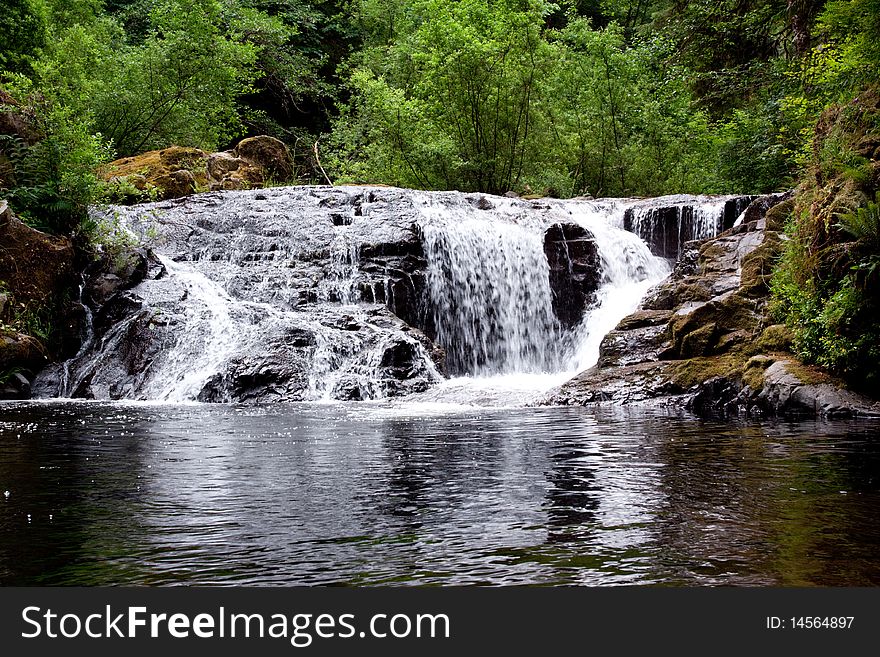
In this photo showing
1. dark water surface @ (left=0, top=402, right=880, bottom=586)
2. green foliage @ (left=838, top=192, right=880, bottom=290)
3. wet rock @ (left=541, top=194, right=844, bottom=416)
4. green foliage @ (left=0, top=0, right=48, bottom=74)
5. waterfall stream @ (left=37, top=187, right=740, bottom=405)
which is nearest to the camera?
dark water surface @ (left=0, top=402, right=880, bottom=586)

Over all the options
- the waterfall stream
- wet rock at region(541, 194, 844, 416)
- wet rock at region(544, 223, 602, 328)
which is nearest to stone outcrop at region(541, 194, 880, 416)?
wet rock at region(541, 194, 844, 416)

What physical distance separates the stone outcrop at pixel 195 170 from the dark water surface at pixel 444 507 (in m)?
12.3

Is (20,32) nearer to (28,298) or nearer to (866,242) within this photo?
(28,298)

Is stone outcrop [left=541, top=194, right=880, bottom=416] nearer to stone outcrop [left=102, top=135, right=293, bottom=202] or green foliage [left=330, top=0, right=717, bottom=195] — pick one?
stone outcrop [left=102, top=135, right=293, bottom=202]

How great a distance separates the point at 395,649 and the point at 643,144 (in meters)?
28.0

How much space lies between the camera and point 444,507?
4.52 m

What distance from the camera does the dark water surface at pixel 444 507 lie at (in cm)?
326

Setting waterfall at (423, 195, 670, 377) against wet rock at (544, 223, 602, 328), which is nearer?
waterfall at (423, 195, 670, 377)

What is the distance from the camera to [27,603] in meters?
2.87

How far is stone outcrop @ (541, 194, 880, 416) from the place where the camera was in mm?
10195

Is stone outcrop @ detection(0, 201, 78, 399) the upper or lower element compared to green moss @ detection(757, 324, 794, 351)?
upper

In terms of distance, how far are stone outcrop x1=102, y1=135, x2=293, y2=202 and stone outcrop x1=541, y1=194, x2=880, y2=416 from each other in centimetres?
1101

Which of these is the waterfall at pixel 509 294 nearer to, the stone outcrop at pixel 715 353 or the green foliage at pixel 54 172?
the stone outcrop at pixel 715 353

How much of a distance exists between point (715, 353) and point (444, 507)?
8.67 metres
